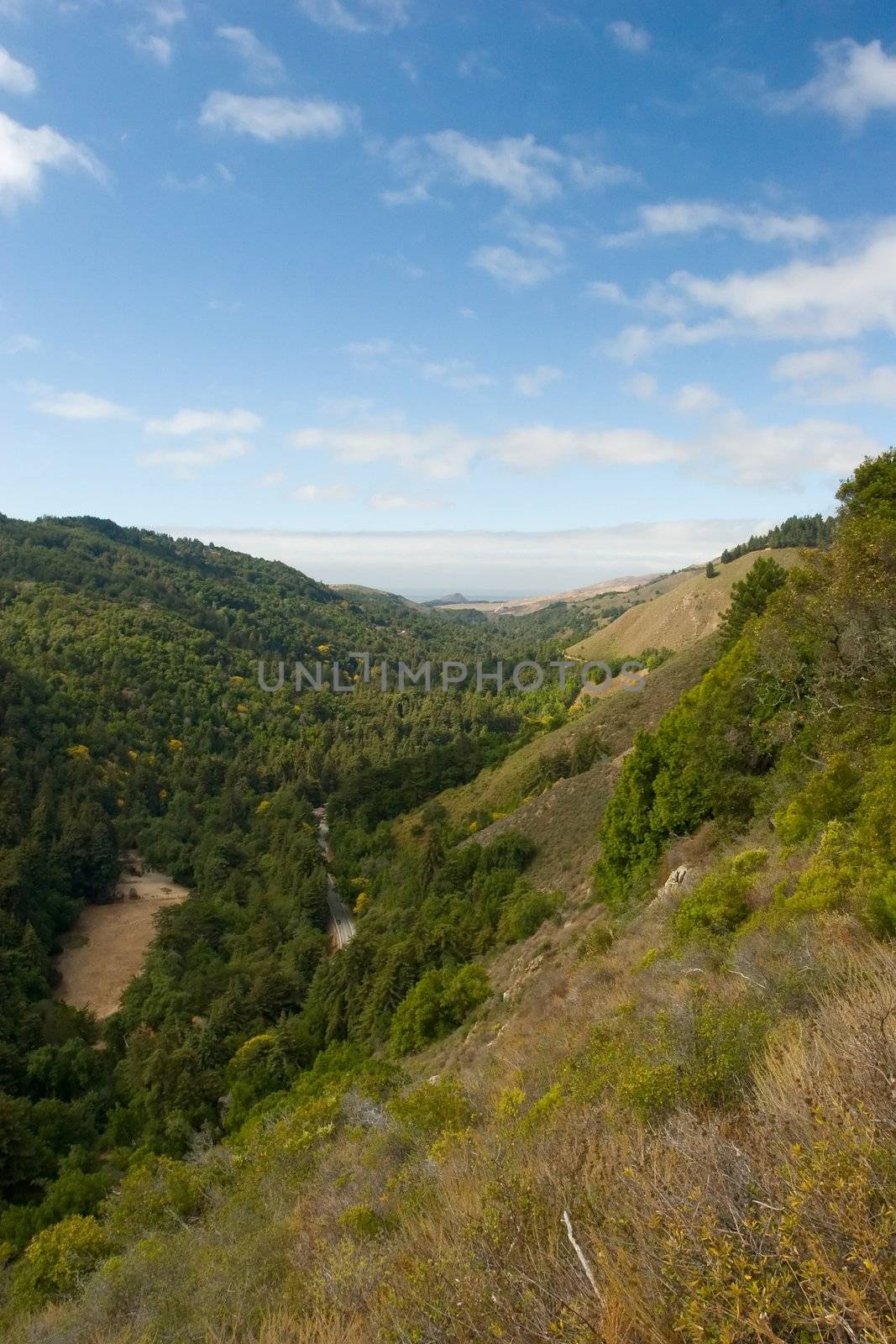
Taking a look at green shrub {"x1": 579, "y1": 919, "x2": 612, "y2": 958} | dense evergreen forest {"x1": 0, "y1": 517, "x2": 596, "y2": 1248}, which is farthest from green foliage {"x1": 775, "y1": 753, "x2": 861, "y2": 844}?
dense evergreen forest {"x1": 0, "y1": 517, "x2": 596, "y2": 1248}

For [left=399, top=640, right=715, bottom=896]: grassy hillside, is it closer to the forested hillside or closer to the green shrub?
the forested hillside

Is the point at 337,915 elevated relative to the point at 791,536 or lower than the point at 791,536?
lower

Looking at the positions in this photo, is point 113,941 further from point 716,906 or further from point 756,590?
point 716,906

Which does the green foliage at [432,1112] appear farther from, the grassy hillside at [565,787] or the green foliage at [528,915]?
the grassy hillside at [565,787]

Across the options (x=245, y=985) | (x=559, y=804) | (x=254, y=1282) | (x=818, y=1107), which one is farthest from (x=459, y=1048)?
(x=245, y=985)

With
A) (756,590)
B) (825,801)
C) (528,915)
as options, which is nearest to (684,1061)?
(825,801)

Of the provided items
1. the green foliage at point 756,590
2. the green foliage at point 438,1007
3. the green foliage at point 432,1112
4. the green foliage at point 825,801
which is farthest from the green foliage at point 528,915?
the green foliage at point 432,1112
